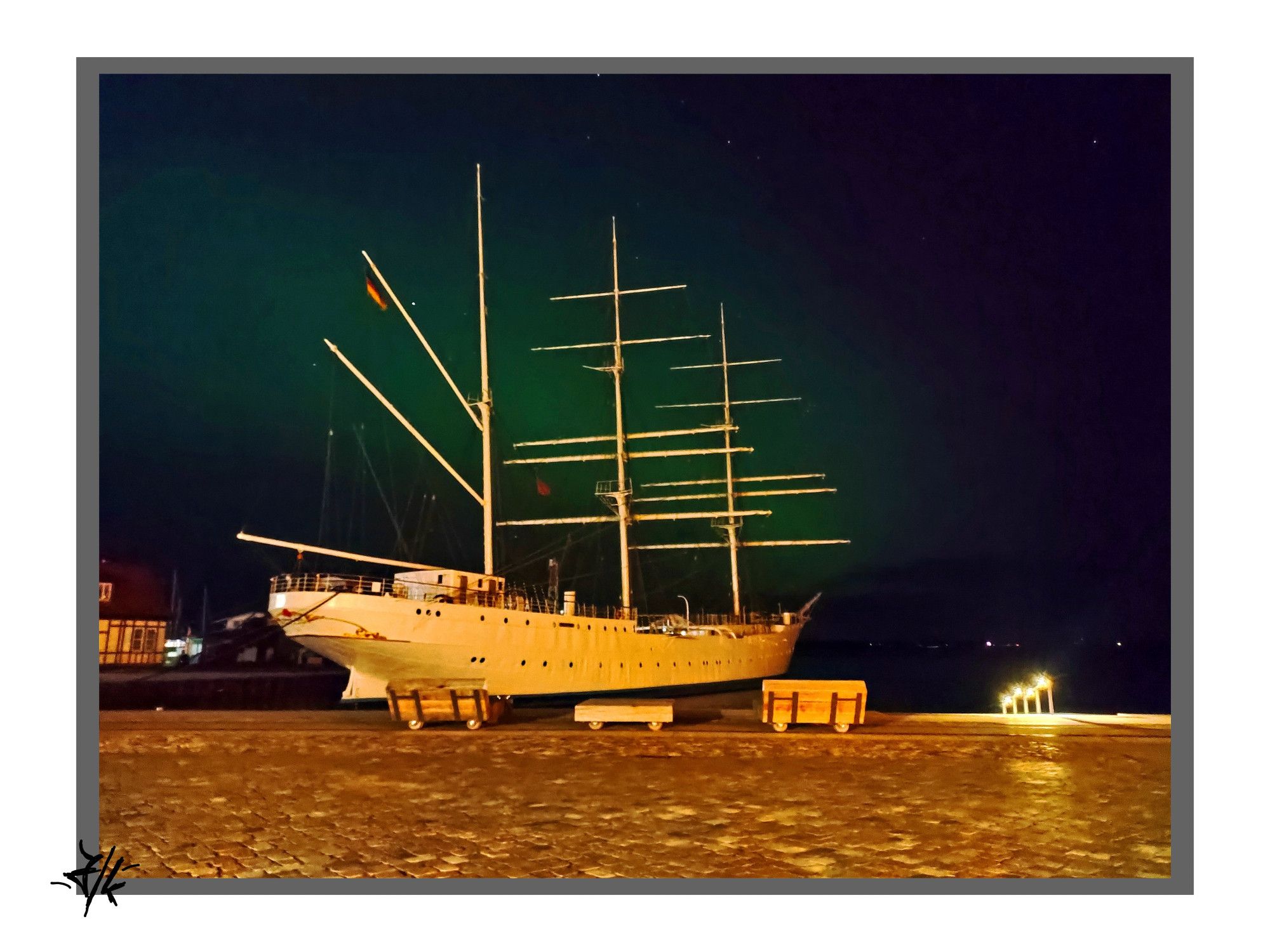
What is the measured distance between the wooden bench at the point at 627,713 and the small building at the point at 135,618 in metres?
28.9

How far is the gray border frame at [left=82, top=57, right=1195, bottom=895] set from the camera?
7578mm

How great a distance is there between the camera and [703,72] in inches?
322

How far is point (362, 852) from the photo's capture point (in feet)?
23.8

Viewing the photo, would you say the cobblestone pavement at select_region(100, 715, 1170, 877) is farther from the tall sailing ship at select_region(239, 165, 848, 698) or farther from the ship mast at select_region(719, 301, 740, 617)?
the ship mast at select_region(719, 301, 740, 617)

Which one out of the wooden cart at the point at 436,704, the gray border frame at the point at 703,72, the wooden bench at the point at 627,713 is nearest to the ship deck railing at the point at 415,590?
the wooden cart at the point at 436,704

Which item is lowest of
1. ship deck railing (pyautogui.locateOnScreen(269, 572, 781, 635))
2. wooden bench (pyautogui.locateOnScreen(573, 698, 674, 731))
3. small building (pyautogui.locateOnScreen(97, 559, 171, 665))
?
small building (pyautogui.locateOnScreen(97, 559, 171, 665))

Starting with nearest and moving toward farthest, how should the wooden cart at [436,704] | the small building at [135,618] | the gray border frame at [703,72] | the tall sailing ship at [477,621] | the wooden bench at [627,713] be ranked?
1. the gray border frame at [703,72]
2. the wooden bench at [627,713]
3. the wooden cart at [436,704]
4. the tall sailing ship at [477,621]
5. the small building at [135,618]

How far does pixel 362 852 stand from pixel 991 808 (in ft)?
20.0

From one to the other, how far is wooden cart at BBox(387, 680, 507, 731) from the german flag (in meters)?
7.35

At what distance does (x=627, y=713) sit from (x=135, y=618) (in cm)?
4012

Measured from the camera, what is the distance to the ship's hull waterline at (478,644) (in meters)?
21.6
